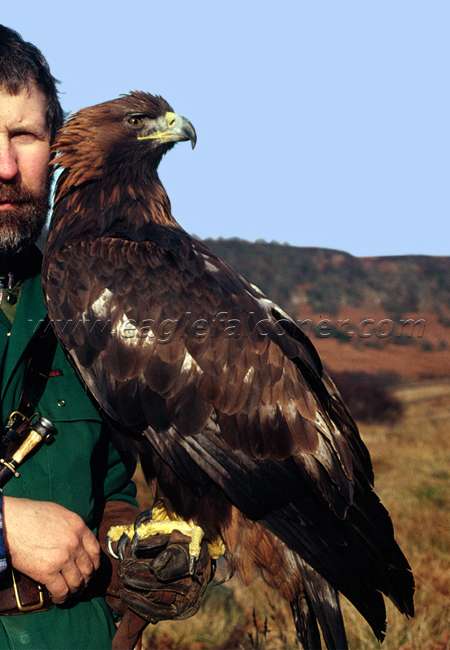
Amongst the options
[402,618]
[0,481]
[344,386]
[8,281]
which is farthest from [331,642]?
[344,386]

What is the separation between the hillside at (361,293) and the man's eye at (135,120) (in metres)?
25.3

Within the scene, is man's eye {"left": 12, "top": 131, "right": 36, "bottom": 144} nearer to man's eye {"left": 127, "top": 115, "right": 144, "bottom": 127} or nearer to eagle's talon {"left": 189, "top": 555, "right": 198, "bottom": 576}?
man's eye {"left": 127, "top": 115, "right": 144, "bottom": 127}

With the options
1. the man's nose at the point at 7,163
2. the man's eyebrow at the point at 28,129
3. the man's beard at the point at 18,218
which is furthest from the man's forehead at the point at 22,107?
the man's beard at the point at 18,218

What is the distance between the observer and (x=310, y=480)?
5.52m

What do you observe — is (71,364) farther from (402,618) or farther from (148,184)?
(402,618)

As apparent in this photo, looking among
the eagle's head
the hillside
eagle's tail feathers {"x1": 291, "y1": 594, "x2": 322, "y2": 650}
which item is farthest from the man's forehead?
the hillside

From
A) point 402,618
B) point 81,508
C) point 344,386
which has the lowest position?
point 344,386

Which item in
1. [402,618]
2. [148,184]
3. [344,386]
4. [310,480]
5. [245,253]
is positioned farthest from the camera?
[245,253]

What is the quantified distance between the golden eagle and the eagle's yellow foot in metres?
0.08

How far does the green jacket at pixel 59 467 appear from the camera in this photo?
5.07 meters

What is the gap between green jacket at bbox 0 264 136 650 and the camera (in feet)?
16.6

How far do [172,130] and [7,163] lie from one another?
1.32 m

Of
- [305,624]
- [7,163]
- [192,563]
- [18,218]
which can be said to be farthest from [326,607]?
[7,163]

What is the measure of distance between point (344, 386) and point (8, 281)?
2544 cm
